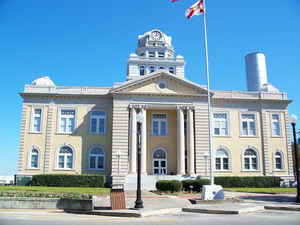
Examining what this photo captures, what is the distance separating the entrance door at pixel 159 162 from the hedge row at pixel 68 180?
7165 mm

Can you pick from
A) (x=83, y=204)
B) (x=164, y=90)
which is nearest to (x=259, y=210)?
(x=83, y=204)

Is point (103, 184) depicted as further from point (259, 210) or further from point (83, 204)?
point (259, 210)

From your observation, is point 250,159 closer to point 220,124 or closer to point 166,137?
point 220,124

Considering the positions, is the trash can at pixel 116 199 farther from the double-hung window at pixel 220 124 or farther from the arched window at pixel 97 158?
the double-hung window at pixel 220 124

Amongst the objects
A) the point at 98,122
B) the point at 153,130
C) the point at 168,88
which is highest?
the point at 168,88

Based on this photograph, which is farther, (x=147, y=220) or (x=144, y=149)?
(x=144, y=149)

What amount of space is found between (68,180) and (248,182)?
21.1 metres

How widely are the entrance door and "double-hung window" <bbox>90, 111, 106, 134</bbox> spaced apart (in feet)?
24.0

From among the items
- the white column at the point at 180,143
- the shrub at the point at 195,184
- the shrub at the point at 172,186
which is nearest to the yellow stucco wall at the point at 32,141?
the shrub at the point at 172,186

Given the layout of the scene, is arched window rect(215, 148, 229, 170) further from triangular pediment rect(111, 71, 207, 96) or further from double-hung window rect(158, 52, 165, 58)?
double-hung window rect(158, 52, 165, 58)

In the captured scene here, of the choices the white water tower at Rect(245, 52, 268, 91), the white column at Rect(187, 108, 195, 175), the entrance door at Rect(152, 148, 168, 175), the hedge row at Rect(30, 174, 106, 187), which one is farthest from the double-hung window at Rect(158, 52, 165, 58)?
the white water tower at Rect(245, 52, 268, 91)

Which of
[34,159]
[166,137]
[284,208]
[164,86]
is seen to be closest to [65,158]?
[34,159]

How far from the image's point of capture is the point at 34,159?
34969mm

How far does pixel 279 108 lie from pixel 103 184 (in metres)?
25.5
